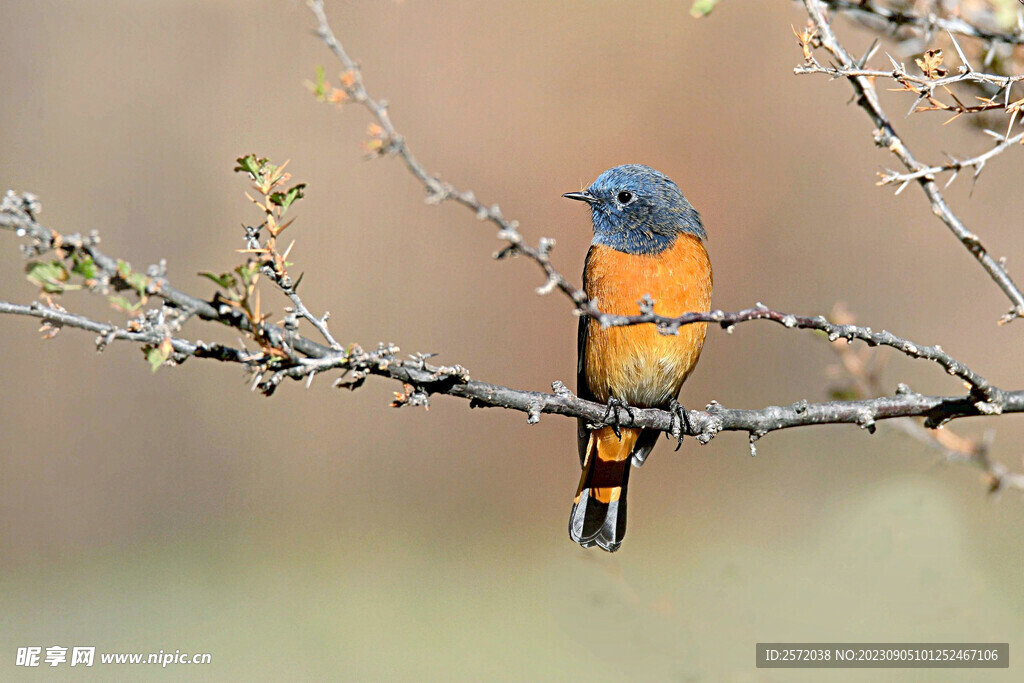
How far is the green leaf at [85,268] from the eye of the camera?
64.1 inches

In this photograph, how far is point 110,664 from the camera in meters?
6.51

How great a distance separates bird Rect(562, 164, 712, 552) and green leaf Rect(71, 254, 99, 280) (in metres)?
2.67

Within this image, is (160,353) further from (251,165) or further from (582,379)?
(582,379)

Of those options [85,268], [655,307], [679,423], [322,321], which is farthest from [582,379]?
[85,268]

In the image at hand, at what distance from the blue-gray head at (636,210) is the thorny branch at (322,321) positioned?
2.02 m

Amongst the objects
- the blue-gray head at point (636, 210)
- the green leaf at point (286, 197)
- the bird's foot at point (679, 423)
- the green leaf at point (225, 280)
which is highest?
the blue-gray head at point (636, 210)

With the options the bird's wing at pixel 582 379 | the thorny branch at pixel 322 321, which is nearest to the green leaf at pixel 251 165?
the thorny branch at pixel 322 321

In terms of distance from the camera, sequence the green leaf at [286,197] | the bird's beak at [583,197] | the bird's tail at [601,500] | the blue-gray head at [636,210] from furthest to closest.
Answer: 1. the bird's tail at [601,500]
2. the bird's beak at [583,197]
3. the blue-gray head at [636,210]
4. the green leaf at [286,197]

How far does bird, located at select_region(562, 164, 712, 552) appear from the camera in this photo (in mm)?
4184

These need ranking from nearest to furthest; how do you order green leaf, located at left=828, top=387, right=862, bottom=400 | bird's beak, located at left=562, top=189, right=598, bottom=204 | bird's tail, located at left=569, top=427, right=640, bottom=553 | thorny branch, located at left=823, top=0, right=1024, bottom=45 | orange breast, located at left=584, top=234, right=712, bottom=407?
thorny branch, located at left=823, top=0, right=1024, bottom=45
green leaf, located at left=828, top=387, right=862, bottom=400
orange breast, located at left=584, top=234, right=712, bottom=407
bird's beak, located at left=562, top=189, right=598, bottom=204
bird's tail, located at left=569, top=427, right=640, bottom=553

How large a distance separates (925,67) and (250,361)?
180 cm

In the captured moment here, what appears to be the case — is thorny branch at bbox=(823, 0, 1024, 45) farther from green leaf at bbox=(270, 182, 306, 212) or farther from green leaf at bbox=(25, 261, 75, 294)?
green leaf at bbox=(25, 261, 75, 294)

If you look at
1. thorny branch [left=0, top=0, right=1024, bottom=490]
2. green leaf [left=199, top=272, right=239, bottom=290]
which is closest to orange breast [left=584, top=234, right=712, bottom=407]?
thorny branch [left=0, top=0, right=1024, bottom=490]

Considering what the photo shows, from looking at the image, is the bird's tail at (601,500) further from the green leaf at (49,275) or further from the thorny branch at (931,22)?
the green leaf at (49,275)
